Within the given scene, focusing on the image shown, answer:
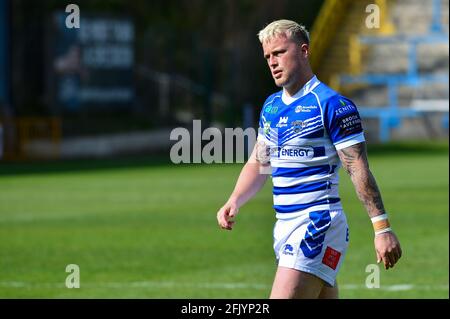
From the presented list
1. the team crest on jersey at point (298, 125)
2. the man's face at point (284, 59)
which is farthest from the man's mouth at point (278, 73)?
the team crest on jersey at point (298, 125)

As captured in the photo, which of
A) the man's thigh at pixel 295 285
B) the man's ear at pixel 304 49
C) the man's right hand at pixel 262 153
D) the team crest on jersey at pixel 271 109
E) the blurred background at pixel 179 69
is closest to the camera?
the man's thigh at pixel 295 285

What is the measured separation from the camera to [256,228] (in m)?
19.1

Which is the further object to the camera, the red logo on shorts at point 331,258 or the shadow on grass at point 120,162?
the shadow on grass at point 120,162

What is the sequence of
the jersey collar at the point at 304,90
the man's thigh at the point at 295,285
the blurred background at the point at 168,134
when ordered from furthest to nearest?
the blurred background at the point at 168,134
the jersey collar at the point at 304,90
the man's thigh at the point at 295,285

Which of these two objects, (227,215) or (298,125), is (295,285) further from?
(298,125)

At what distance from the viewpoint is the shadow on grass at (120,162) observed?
3409cm

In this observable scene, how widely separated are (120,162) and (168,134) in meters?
8.02

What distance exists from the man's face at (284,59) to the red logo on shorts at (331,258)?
986mm

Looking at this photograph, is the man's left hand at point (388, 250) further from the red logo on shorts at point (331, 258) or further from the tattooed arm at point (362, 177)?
the red logo on shorts at point (331, 258)

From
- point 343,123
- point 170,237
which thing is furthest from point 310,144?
point 170,237

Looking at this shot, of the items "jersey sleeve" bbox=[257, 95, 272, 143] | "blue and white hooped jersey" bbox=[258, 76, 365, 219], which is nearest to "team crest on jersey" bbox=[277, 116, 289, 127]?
"blue and white hooped jersey" bbox=[258, 76, 365, 219]

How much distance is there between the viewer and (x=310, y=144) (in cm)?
711

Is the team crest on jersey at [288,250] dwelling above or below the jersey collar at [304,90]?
below

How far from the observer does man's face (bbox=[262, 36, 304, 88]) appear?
22.9 feet
